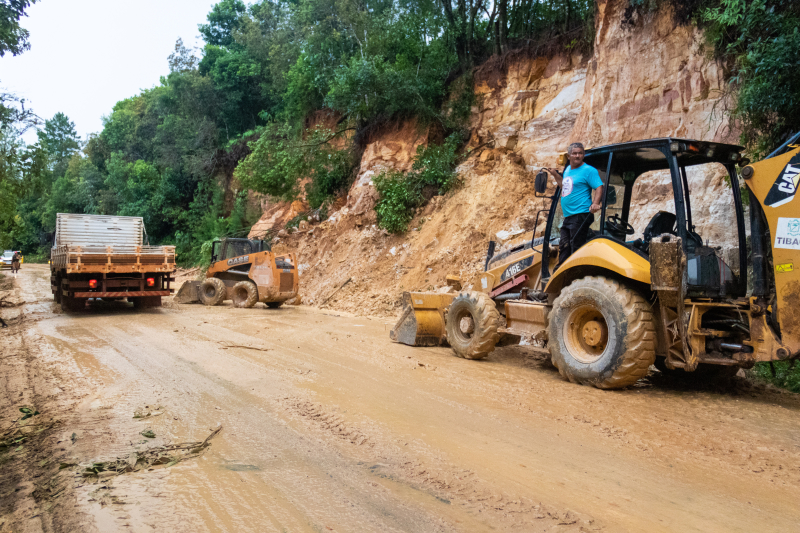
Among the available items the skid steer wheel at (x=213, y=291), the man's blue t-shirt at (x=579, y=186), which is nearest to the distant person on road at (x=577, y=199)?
the man's blue t-shirt at (x=579, y=186)

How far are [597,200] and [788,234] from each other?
192 centimetres

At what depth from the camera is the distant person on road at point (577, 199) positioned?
22.0 feet

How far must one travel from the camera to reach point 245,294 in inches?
650

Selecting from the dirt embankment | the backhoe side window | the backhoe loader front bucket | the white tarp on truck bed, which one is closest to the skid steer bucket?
the backhoe side window

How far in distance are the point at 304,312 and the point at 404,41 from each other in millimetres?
11613

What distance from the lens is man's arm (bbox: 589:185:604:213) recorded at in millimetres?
6570

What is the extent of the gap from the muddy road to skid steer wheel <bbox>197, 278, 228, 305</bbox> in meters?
8.67

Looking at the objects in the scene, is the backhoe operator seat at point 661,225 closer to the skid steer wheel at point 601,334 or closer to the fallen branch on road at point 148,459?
the skid steer wheel at point 601,334

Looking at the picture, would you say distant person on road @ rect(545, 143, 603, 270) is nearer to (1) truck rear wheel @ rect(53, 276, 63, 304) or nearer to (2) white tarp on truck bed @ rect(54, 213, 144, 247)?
(1) truck rear wheel @ rect(53, 276, 63, 304)

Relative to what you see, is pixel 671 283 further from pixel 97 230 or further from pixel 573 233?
pixel 97 230

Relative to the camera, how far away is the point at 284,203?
28.0m

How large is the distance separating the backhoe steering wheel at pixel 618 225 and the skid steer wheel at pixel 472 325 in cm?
204

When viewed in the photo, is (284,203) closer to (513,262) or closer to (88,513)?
(513,262)

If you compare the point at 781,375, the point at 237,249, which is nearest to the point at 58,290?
the point at 237,249
